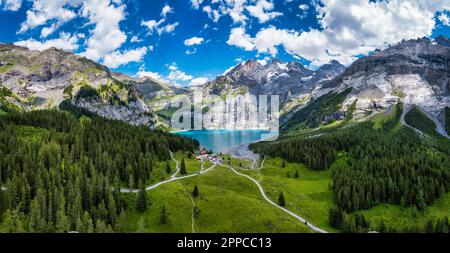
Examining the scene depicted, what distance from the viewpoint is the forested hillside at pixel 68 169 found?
295ft

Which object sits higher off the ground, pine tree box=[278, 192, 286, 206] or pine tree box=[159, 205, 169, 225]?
pine tree box=[278, 192, 286, 206]

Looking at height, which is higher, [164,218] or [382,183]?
[382,183]

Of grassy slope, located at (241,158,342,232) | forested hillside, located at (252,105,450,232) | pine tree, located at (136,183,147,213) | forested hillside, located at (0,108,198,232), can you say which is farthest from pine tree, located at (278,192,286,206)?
forested hillside, located at (0,108,198,232)

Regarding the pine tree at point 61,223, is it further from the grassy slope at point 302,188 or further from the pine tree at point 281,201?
the grassy slope at point 302,188

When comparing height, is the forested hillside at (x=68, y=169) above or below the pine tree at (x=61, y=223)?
above

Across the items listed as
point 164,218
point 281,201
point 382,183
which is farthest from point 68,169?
point 382,183

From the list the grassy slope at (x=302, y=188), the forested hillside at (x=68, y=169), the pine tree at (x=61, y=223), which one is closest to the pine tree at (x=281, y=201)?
the grassy slope at (x=302, y=188)

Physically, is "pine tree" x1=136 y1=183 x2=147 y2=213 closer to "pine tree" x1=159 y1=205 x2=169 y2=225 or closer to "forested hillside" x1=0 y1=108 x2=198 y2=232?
"forested hillside" x1=0 y1=108 x2=198 y2=232

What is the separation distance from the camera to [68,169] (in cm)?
11725

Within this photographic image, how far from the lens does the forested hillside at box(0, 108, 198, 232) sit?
90.0 m

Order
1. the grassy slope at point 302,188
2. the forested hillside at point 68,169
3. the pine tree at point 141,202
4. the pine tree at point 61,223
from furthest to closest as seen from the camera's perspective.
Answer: the grassy slope at point 302,188 < the pine tree at point 141,202 < the forested hillside at point 68,169 < the pine tree at point 61,223

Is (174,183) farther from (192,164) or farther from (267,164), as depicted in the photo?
(267,164)

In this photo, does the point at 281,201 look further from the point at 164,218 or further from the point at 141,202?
the point at 141,202

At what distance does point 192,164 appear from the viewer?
16812 centimetres
